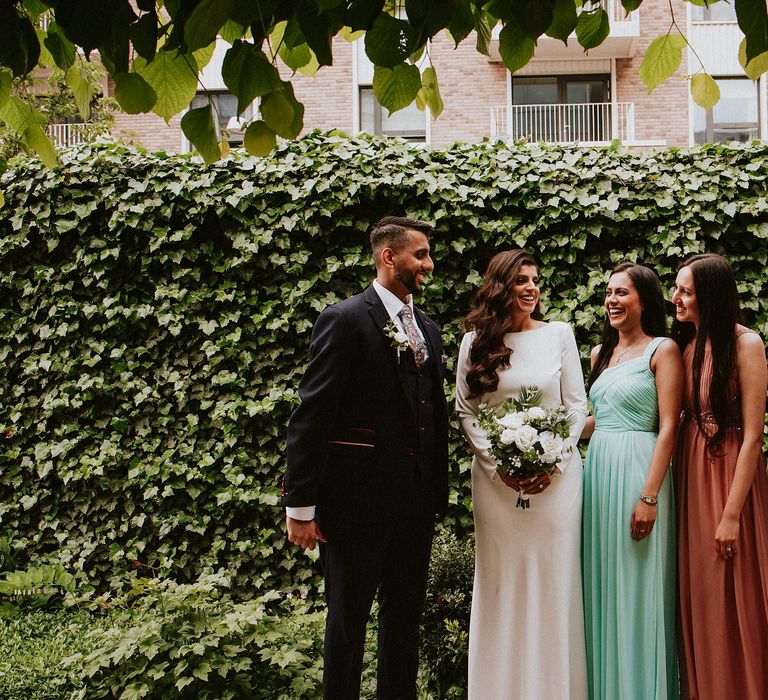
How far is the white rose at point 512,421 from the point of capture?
326 cm

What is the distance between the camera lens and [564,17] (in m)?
1.91

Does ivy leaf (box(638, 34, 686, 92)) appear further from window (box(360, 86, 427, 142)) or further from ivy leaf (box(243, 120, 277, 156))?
window (box(360, 86, 427, 142))

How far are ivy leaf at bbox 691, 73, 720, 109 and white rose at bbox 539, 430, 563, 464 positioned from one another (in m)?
1.60

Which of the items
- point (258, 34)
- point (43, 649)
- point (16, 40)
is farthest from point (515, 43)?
point (43, 649)

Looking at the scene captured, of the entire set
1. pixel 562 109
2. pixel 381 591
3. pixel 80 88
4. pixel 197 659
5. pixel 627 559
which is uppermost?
pixel 562 109

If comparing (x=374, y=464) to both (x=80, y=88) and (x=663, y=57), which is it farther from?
(x=663, y=57)

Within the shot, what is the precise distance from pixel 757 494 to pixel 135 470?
13.6 ft

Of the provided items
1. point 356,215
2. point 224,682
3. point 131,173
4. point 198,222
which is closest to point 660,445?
point 224,682

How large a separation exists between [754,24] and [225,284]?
4235mm

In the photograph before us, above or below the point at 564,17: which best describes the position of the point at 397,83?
below

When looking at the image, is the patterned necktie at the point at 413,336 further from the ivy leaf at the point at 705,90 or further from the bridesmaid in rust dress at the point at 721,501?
the ivy leaf at the point at 705,90

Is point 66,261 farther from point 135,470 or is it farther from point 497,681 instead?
point 497,681

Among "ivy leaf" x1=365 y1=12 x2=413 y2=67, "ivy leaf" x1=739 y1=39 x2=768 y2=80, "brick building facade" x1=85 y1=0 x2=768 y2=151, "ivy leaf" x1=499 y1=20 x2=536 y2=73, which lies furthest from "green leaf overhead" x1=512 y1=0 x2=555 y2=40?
"brick building facade" x1=85 y1=0 x2=768 y2=151

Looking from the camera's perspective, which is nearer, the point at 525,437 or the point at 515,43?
the point at 515,43
